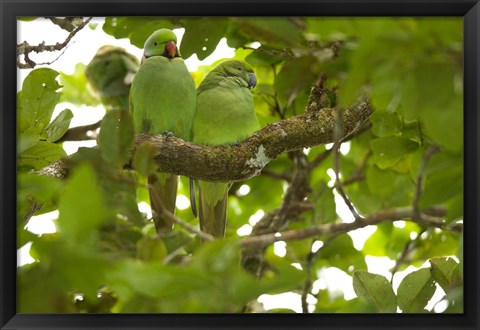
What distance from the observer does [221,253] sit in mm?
973

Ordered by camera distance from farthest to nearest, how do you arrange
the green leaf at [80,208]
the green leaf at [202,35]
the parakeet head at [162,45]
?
the parakeet head at [162,45]
the green leaf at [202,35]
the green leaf at [80,208]

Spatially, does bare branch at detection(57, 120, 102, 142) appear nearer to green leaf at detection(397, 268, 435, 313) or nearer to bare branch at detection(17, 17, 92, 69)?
bare branch at detection(17, 17, 92, 69)

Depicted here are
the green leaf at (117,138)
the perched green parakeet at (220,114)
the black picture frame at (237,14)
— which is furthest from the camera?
the perched green parakeet at (220,114)

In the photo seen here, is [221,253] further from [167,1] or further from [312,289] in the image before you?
[312,289]

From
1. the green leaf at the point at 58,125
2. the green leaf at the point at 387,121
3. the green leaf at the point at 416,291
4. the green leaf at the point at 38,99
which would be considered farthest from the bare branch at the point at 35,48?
the green leaf at the point at 416,291

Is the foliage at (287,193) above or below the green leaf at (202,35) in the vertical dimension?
below

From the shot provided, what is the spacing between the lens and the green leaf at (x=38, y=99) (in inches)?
63.8

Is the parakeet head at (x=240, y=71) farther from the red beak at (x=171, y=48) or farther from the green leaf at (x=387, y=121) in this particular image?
the green leaf at (x=387, y=121)

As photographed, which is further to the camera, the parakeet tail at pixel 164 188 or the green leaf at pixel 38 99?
the parakeet tail at pixel 164 188

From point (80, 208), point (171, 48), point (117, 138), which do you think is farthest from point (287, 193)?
point (80, 208)

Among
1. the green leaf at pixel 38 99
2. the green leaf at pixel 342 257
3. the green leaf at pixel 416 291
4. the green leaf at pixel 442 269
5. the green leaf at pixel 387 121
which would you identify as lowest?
the green leaf at pixel 416 291

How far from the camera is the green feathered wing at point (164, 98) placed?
2.04m

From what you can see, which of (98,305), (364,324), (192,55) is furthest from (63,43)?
(364,324)

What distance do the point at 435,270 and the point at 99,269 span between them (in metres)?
0.98
